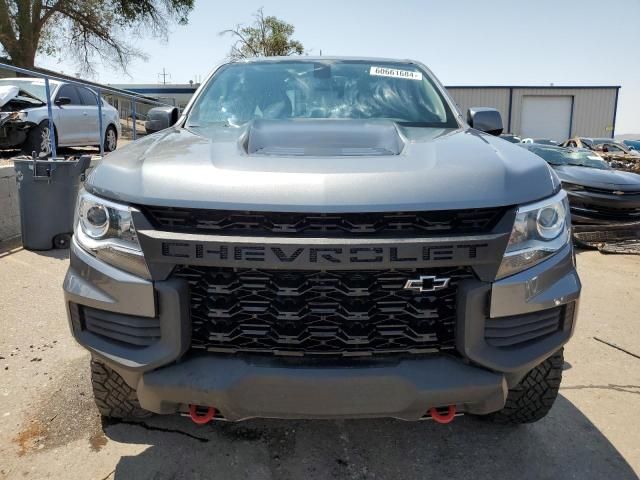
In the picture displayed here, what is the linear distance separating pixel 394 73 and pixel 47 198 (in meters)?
4.12

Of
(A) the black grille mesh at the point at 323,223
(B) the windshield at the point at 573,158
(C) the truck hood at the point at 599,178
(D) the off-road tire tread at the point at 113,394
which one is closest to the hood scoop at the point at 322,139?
(A) the black grille mesh at the point at 323,223

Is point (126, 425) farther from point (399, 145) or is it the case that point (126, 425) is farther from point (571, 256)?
point (571, 256)

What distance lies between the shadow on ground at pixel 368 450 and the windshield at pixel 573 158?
23.3 ft

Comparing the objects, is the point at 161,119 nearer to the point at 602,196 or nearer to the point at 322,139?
the point at 322,139

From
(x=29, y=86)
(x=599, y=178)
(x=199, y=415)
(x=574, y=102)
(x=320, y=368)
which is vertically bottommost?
(x=199, y=415)

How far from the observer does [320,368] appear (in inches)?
70.3

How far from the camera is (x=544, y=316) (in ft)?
6.26

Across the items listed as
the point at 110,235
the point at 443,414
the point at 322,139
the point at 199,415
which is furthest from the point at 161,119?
the point at 443,414

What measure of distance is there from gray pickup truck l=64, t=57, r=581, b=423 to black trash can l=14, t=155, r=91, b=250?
13.7 ft

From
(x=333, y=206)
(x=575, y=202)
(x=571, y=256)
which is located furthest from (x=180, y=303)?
(x=575, y=202)

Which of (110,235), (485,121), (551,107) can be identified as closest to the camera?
(110,235)

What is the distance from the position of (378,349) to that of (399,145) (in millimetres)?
854

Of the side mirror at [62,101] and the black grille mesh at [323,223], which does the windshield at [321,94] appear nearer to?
the black grille mesh at [323,223]

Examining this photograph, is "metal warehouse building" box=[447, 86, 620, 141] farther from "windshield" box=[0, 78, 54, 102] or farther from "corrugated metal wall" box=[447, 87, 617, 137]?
"windshield" box=[0, 78, 54, 102]
